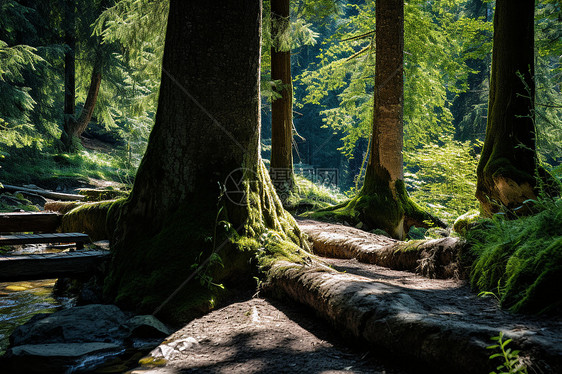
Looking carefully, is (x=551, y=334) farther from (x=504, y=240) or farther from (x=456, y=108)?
(x=456, y=108)

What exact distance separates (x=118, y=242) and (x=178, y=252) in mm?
1045

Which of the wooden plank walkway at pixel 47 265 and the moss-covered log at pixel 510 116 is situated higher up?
the moss-covered log at pixel 510 116

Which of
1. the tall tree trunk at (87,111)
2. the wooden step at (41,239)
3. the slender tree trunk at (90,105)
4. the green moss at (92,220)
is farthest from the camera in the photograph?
the slender tree trunk at (90,105)

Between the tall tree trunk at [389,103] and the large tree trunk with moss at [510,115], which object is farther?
the tall tree trunk at [389,103]

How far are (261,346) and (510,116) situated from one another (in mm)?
5501

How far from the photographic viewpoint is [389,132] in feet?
30.9

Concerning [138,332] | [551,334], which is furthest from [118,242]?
[551,334]

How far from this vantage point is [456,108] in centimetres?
3278

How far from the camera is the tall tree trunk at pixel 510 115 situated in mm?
6000

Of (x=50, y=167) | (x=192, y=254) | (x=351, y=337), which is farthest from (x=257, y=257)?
(x=50, y=167)

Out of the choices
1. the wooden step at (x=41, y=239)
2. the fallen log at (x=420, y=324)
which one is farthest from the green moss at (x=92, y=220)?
the fallen log at (x=420, y=324)

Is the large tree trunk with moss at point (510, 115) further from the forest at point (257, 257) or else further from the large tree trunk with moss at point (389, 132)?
the large tree trunk with moss at point (389, 132)

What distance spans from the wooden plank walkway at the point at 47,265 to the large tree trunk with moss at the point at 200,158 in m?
0.37

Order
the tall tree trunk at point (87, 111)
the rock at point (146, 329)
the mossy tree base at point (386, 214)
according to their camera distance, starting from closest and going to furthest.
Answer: the rock at point (146, 329) → the mossy tree base at point (386, 214) → the tall tree trunk at point (87, 111)
